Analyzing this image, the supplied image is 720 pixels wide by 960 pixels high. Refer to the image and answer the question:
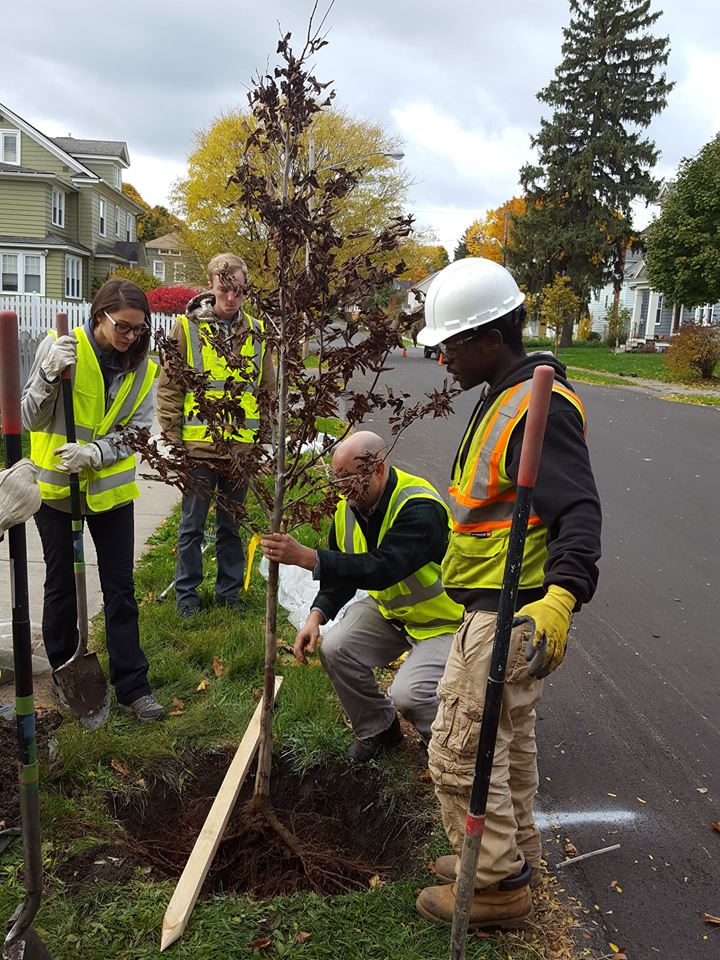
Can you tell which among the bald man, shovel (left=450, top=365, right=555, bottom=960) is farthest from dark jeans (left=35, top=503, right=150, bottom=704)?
shovel (left=450, top=365, right=555, bottom=960)

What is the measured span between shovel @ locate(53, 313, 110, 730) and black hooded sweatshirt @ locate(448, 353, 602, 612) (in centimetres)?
220

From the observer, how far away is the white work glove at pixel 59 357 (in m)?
3.72

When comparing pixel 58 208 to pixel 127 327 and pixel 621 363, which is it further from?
pixel 127 327

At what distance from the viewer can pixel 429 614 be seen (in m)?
3.89

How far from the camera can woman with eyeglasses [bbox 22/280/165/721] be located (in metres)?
3.89

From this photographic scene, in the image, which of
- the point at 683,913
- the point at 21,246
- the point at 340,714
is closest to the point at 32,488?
the point at 340,714

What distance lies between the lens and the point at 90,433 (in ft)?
13.4

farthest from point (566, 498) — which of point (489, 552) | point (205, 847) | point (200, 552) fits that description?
point (200, 552)

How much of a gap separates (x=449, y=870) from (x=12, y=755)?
→ 1892 mm

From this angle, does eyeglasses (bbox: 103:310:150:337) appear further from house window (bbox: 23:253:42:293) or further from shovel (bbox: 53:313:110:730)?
house window (bbox: 23:253:42:293)

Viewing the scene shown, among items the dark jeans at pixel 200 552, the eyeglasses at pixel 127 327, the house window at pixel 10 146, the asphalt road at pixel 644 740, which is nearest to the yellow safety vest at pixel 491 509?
the asphalt road at pixel 644 740

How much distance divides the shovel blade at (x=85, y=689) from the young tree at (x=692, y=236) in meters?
28.7

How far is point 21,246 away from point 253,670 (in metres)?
34.4

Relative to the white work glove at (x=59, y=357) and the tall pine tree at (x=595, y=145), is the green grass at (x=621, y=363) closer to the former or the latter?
the tall pine tree at (x=595, y=145)
